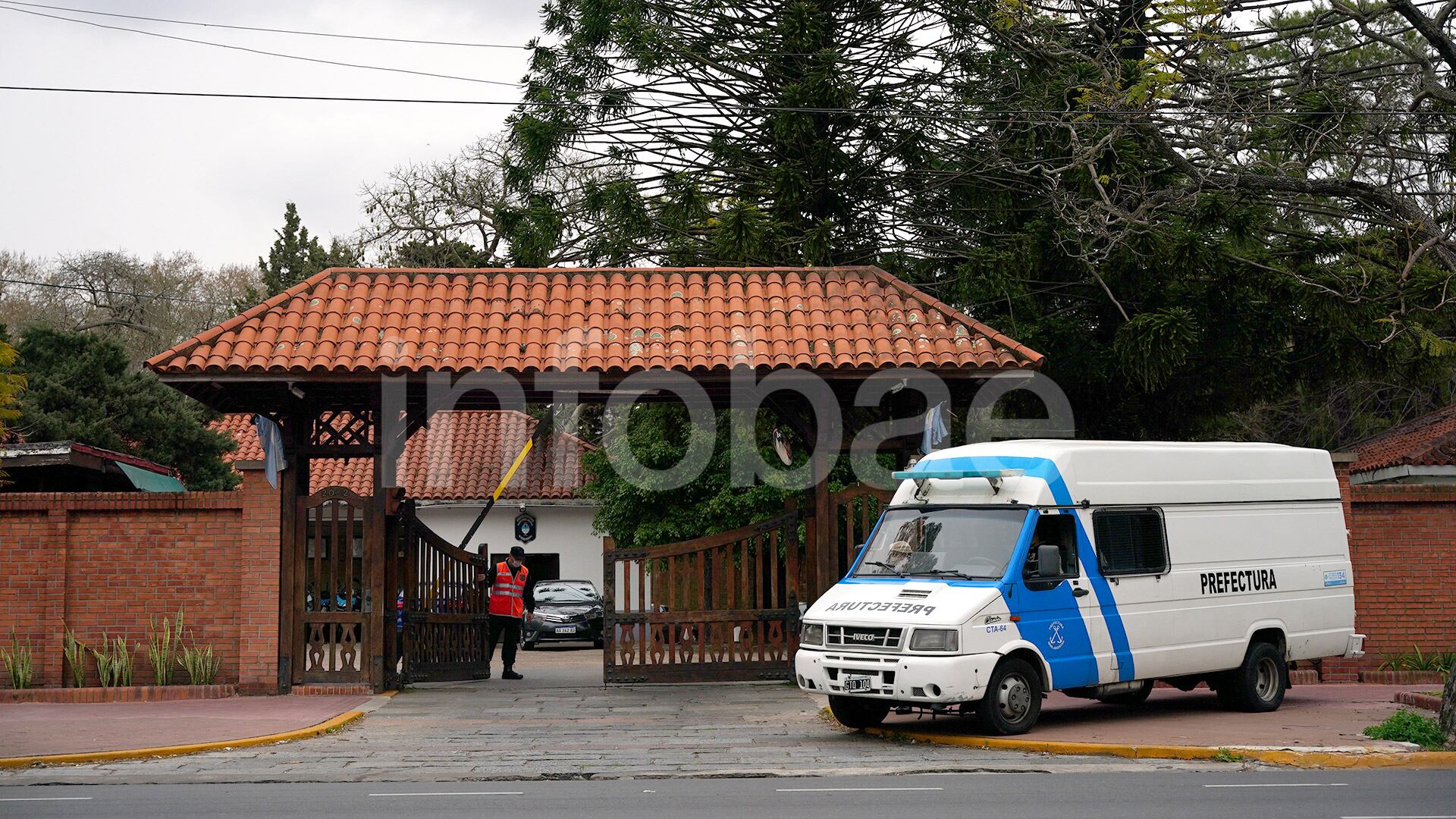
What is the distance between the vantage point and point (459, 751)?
1177 cm

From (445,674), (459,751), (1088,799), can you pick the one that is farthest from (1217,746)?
(445,674)

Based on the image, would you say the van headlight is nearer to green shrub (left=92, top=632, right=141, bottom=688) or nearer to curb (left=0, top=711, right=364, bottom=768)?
curb (left=0, top=711, right=364, bottom=768)

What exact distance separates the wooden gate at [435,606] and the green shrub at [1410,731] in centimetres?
1107

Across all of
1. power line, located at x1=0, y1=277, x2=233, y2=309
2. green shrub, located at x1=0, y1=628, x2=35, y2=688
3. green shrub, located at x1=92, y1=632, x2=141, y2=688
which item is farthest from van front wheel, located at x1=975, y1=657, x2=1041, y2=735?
power line, located at x1=0, y1=277, x2=233, y2=309

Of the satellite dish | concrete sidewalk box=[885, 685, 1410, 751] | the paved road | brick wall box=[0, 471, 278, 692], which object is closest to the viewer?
the paved road

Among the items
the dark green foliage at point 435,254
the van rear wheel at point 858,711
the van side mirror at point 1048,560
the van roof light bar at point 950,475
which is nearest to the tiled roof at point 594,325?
the van roof light bar at point 950,475

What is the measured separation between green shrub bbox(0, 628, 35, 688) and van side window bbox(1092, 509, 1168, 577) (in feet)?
40.1

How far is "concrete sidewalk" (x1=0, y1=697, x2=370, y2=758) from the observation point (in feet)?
39.3

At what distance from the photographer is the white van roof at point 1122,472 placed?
41.4ft

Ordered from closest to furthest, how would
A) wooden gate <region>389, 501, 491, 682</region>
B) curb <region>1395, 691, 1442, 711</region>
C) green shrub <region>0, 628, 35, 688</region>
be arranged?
curb <region>1395, 691, 1442, 711</region>, green shrub <region>0, 628, 35, 688</region>, wooden gate <region>389, 501, 491, 682</region>

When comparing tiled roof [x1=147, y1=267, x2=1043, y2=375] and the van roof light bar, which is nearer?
the van roof light bar

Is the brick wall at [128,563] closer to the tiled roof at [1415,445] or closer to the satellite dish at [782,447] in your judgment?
the satellite dish at [782,447]

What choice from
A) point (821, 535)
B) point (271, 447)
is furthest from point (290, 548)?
A: point (821, 535)

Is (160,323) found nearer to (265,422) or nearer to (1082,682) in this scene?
(265,422)
